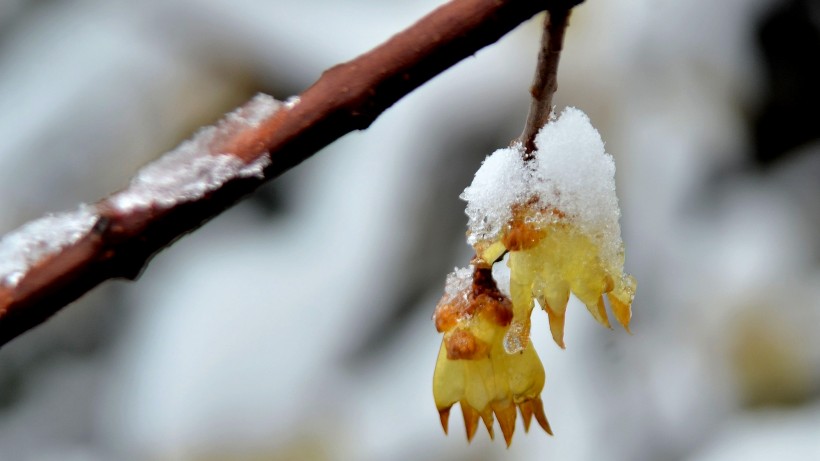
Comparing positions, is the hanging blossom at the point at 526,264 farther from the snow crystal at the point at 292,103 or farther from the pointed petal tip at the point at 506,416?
the snow crystal at the point at 292,103

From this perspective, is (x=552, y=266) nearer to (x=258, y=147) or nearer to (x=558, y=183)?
(x=558, y=183)

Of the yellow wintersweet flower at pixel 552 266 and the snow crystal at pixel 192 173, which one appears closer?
the snow crystal at pixel 192 173

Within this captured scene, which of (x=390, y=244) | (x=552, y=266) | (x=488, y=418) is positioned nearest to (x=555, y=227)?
(x=552, y=266)

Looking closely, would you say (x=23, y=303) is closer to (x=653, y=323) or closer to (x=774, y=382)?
(x=653, y=323)

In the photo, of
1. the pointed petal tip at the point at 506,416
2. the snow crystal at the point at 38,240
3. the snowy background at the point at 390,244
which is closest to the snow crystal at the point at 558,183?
the pointed petal tip at the point at 506,416

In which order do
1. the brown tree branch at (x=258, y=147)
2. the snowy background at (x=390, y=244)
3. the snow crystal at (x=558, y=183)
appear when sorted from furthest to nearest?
1. the snowy background at (x=390, y=244)
2. the snow crystal at (x=558, y=183)
3. the brown tree branch at (x=258, y=147)

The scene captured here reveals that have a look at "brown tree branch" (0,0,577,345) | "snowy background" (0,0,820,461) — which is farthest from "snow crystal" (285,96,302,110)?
"snowy background" (0,0,820,461)
